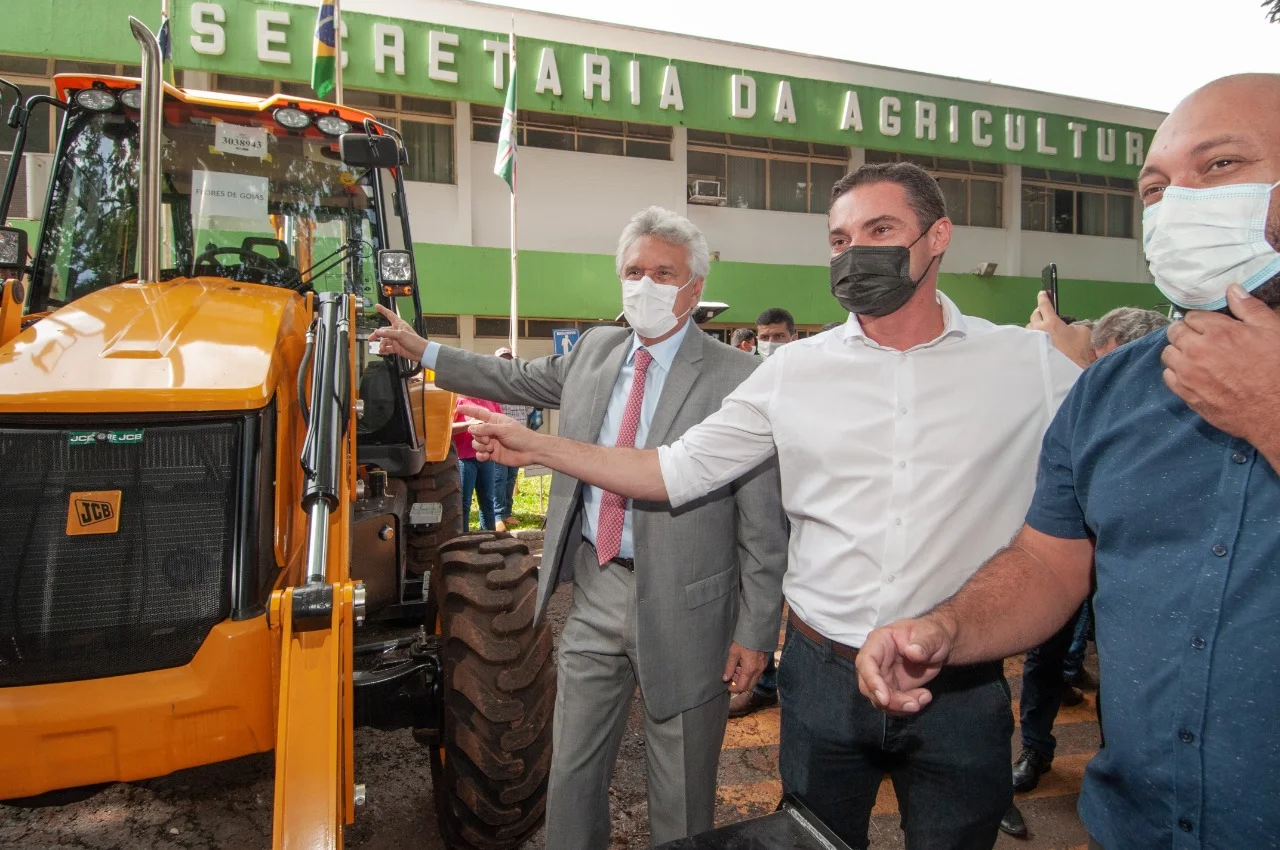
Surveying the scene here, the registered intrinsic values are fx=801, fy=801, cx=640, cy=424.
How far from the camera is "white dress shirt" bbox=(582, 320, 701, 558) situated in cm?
265

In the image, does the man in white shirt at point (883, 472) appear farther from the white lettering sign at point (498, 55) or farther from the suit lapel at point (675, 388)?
the white lettering sign at point (498, 55)

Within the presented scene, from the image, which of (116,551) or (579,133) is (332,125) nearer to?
(116,551)

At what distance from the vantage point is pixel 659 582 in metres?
2.41

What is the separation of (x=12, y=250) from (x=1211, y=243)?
13.1ft

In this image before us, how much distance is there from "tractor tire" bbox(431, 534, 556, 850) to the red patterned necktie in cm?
59

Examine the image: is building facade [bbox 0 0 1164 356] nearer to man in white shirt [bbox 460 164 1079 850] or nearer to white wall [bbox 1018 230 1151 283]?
white wall [bbox 1018 230 1151 283]

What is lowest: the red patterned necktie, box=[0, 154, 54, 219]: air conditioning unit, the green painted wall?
the red patterned necktie

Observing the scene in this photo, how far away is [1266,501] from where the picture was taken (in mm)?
1275

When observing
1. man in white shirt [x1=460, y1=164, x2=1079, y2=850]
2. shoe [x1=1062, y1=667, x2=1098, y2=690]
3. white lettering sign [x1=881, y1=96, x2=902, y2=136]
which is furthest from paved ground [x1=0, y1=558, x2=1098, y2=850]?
white lettering sign [x1=881, y1=96, x2=902, y2=136]

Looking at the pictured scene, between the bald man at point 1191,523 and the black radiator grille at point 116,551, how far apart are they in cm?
189

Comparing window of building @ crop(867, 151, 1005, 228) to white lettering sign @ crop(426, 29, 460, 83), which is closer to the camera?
white lettering sign @ crop(426, 29, 460, 83)

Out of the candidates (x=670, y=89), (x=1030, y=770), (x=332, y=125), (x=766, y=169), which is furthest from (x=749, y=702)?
(x=766, y=169)

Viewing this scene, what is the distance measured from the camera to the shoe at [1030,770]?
12.3ft

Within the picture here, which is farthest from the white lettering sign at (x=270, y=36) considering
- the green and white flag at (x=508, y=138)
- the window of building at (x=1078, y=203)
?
the window of building at (x=1078, y=203)
